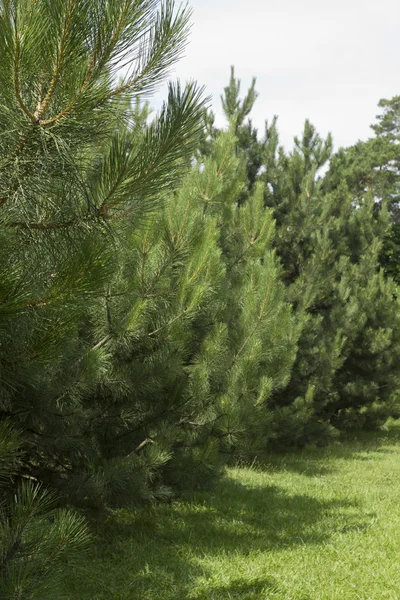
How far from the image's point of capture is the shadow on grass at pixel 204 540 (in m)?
5.11

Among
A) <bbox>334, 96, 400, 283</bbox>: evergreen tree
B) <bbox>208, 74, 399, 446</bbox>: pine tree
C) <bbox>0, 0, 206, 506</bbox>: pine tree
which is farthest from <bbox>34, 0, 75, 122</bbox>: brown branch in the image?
<bbox>334, 96, 400, 283</bbox>: evergreen tree

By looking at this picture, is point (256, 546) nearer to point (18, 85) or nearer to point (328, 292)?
point (18, 85)

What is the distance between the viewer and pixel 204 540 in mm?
6316

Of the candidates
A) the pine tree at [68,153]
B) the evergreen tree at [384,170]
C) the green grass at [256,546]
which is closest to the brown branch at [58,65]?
the pine tree at [68,153]

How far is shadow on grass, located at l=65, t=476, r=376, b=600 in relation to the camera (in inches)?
201

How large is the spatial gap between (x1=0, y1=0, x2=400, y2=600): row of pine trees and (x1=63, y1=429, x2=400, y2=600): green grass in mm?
575

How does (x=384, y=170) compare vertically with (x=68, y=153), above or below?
above

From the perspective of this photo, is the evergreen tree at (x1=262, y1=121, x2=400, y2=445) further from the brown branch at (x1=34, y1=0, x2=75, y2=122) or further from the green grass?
the brown branch at (x1=34, y1=0, x2=75, y2=122)

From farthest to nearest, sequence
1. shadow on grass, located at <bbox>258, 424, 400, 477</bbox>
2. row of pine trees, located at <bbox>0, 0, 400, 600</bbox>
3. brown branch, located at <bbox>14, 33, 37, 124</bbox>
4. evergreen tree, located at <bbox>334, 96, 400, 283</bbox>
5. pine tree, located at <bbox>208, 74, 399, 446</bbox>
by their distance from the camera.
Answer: evergreen tree, located at <bbox>334, 96, 400, 283</bbox> < pine tree, located at <bbox>208, 74, 399, 446</bbox> < shadow on grass, located at <bbox>258, 424, 400, 477</bbox> < row of pine trees, located at <bbox>0, 0, 400, 600</bbox> < brown branch, located at <bbox>14, 33, 37, 124</bbox>

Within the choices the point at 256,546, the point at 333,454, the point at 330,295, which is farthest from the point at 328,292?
the point at 256,546

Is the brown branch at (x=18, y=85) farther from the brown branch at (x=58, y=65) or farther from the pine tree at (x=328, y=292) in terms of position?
the pine tree at (x=328, y=292)

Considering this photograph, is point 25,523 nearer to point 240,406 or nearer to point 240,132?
point 240,406

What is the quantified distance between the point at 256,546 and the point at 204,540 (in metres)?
0.53

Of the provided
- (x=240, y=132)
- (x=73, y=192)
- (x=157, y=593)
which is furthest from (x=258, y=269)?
(x=240, y=132)
